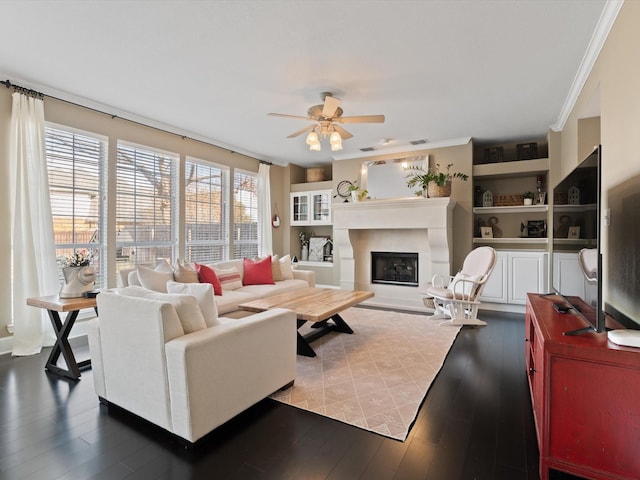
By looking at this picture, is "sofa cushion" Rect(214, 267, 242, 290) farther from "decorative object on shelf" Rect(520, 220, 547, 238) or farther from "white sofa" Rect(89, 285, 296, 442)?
"decorative object on shelf" Rect(520, 220, 547, 238)

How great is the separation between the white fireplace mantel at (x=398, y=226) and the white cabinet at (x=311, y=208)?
634 mm

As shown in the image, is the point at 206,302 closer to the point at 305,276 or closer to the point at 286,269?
the point at 286,269

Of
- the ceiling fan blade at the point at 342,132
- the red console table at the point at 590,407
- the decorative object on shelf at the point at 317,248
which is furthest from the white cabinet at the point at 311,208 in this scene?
the red console table at the point at 590,407

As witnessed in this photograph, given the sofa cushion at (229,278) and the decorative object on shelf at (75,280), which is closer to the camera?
the decorative object on shelf at (75,280)

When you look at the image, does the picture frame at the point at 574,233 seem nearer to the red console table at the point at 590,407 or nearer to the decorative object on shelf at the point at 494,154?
the red console table at the point at 590,407

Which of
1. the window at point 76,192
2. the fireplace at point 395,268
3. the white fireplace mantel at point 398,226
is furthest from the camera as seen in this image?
the fireplace at point 395,268

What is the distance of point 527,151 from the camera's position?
199 inches

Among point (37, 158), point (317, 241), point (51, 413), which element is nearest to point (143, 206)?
→ point (37, 158)

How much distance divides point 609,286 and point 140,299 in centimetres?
314

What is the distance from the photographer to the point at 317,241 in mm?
6941

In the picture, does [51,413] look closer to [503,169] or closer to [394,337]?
[394,337]

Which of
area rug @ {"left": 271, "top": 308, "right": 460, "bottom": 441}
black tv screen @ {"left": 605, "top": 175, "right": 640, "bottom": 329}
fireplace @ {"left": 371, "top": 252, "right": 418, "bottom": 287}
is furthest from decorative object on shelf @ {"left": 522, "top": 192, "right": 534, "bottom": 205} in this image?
black tv screen @ {"left": 605, "top": 175, "right": 640, "bottom": 329}

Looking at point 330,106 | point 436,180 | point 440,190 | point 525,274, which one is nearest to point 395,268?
point 440,190

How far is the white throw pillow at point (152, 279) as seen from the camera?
3.34 m
